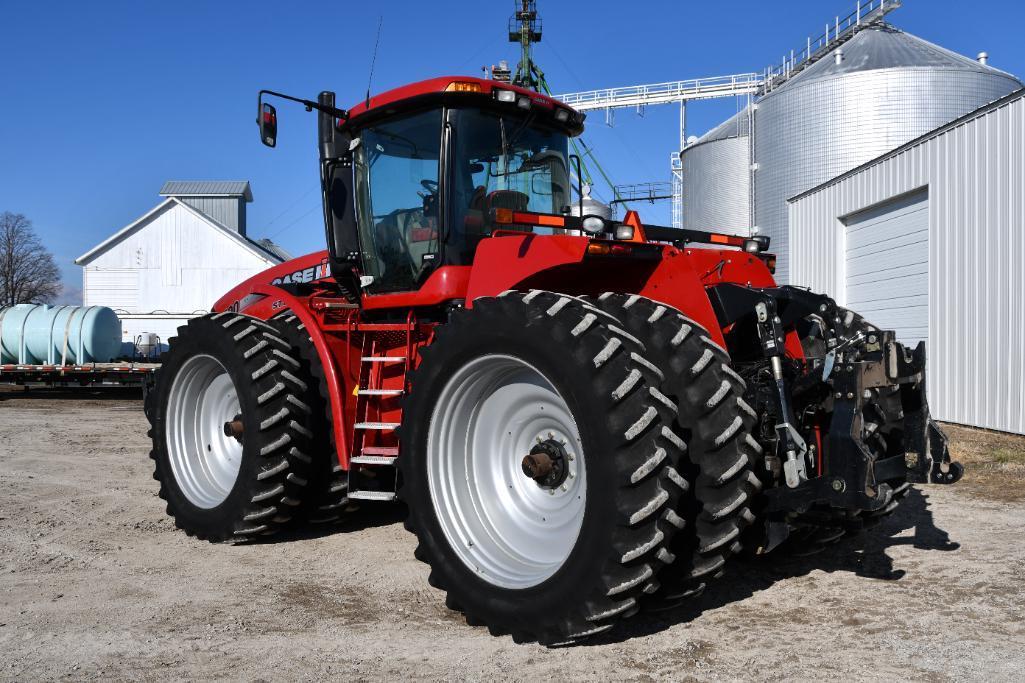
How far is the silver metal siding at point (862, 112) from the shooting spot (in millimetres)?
19641

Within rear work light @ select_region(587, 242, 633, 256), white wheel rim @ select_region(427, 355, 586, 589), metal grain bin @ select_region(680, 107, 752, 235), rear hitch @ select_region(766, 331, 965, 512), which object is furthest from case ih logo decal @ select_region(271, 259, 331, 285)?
metal grain bin @ select_region(680, 107, 752, 235)

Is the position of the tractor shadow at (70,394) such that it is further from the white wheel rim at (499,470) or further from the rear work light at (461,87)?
the white wheel rim at (499,470)

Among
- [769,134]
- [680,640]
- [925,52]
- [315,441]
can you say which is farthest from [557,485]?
[925,52]

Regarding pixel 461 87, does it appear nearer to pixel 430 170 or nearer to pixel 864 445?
pixel 430 170

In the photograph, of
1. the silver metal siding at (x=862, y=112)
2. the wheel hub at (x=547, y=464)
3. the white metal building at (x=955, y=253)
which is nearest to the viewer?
the wheel hub at (x=547, y=464)

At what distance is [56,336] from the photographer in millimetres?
21391

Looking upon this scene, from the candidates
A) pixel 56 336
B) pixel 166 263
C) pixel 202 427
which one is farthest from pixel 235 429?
pixel 166 263

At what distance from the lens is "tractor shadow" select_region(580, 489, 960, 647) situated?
417 cm

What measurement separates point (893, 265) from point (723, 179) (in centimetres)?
1316

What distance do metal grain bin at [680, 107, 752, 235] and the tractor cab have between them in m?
19.8

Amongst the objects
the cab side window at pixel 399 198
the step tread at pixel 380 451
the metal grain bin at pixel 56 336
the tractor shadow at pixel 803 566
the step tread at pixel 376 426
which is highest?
the cab side window at pixel 399 198

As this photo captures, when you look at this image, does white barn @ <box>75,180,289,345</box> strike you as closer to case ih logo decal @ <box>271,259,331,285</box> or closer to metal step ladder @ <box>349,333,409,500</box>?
case ih logo decal @ <box>271,259,331,285</box>

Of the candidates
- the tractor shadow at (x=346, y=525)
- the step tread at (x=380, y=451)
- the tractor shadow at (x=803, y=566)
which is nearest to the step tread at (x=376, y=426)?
the step tread at (x=380, y=451)

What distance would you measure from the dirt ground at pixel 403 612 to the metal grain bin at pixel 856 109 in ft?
47.9
